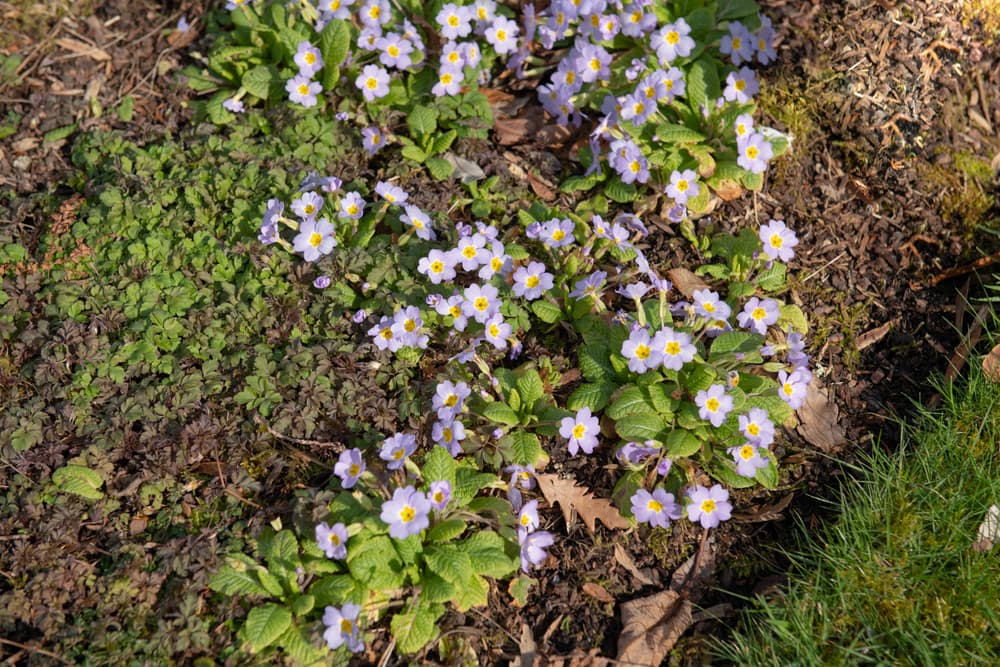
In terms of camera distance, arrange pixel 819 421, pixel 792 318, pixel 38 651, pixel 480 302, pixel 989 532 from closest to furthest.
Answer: pixel 38 651
pixel 989 532
pixel 480 302
pixel 819 421
pixel 792 318

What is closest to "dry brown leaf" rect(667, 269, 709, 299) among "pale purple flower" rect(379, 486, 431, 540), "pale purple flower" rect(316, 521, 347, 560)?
"pale purple flower" rect(379, 486, 431, 540)

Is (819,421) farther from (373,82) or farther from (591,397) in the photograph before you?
(373,82)

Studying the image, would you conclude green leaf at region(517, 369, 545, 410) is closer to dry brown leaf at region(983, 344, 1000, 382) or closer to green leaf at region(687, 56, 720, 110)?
green leaf at region(687, 56, 720, 110)

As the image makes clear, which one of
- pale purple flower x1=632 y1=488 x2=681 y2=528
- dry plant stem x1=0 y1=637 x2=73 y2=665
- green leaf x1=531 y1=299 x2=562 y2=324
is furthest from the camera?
green leaf x1=531 y1=299 x2=562 y2=324

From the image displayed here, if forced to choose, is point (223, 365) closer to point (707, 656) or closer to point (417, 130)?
point (417, 130)

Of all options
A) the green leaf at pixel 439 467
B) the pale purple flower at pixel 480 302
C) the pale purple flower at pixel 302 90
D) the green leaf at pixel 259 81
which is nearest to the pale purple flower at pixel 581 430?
the green leaf at pixel 439 467

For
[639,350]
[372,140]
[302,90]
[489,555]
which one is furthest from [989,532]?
[302,90]

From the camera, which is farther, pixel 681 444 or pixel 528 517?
pixel 681 444
